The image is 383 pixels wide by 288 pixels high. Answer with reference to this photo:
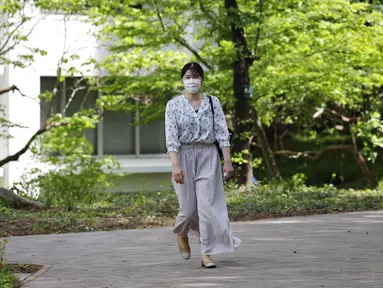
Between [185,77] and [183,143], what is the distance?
64 centimetres

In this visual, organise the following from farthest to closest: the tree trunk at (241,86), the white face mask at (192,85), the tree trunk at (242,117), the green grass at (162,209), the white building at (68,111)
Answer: the white building at (68,111) < the tree trunk at (242,117) < the tree trunk at (241,86) < the green grass at (162,209) < the white face mask at (192,85)

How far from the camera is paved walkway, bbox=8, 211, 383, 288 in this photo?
8648 mm

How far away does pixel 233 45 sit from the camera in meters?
21.0

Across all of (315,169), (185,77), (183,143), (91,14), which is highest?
(91,14)

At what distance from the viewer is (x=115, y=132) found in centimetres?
2883

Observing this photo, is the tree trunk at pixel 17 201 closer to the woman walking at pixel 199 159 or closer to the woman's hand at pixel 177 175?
the woman walking at pixel 199 159

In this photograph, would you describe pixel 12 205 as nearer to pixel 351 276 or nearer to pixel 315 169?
pixel 351 276

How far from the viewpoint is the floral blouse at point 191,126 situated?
9859mm

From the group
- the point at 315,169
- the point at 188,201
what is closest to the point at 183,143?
the point at 188,201

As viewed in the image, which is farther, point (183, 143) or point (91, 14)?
point (91, 14)

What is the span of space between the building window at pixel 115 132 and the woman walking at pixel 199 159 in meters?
18.0

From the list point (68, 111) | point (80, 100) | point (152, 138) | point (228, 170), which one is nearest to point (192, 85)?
point (228, 170)

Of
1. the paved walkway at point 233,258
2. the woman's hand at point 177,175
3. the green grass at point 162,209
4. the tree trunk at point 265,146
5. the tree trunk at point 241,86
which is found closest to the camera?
the paved walkway at point 233,258

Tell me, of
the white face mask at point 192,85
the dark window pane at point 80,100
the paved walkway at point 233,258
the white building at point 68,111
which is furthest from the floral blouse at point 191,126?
the dark window pane at point 80,100
